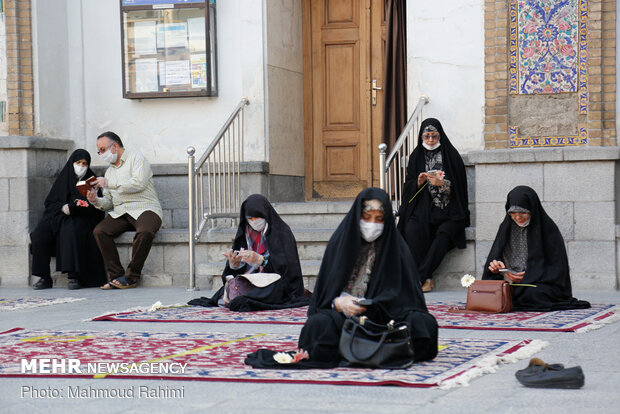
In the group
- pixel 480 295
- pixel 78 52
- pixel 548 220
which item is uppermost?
pixel 78 52

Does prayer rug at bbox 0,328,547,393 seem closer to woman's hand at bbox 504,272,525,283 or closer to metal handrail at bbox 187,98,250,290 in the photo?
woman's hand at bbox 504,272,525,283

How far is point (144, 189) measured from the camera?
1040 cm

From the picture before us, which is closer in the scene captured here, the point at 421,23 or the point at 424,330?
the point at 424,330

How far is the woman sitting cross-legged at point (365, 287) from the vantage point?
5113mm

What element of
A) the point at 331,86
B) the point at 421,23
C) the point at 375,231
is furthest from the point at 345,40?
the point at 375,231

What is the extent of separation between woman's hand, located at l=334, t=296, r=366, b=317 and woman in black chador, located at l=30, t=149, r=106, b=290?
18.1ft

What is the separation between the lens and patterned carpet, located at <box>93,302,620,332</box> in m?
6.68

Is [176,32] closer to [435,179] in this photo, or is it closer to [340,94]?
[340,94]

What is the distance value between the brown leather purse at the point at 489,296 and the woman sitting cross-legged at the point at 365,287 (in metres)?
2.26

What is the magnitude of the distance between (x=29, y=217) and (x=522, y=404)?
299 inches

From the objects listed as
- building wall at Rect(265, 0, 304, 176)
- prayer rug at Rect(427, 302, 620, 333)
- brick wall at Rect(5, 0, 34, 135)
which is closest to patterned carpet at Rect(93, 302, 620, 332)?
prayer rug at Rect(427, 302, 620, 333)

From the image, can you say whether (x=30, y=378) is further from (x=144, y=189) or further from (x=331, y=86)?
(x=331, y=86)

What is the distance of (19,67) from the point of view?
35.9 feet

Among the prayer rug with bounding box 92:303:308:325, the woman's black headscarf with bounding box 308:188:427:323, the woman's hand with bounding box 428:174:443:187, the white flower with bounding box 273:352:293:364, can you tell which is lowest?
the prayer rug with bounding box 92:303:308:325
